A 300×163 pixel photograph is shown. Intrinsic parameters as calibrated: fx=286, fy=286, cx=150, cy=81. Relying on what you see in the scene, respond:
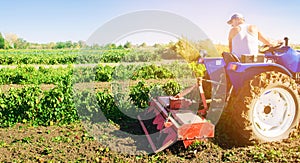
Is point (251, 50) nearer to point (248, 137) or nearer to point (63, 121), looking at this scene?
point (248, 137)

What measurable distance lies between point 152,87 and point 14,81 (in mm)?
8968

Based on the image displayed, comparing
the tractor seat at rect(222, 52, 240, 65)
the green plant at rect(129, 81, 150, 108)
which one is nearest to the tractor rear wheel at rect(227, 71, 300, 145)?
the tractor seat at rect(222, 52, 240, 65)

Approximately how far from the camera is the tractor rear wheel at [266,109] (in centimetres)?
425

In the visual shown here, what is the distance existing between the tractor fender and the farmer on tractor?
0.30m

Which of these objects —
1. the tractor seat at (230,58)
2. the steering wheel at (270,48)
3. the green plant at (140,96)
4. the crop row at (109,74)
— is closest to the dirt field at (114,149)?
the tractor seat at (230,58)

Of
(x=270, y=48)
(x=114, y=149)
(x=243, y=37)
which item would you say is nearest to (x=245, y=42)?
(x=243, y=37)

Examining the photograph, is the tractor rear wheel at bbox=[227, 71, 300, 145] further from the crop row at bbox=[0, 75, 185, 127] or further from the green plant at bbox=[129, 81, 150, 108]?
the crop row at bbox=[0, 75, 185, 127]

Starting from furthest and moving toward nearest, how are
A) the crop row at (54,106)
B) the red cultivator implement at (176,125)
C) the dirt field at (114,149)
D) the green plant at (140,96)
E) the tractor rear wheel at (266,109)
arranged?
the green plant at (140,96) < the crop row at (54,106) < the tractor rear wheel at (266,109) < the dirt field at (114,149) < the red cultivator implement at (176,125)

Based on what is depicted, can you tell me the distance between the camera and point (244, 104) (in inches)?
166

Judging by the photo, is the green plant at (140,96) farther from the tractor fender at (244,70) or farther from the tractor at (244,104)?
the tractor fender at (244,70)

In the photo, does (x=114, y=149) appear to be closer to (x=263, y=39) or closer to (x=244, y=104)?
(x=244, y=104)

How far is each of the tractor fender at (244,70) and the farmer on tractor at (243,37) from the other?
0.30m

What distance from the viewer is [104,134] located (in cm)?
522

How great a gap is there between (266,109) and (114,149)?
2.50 meters
